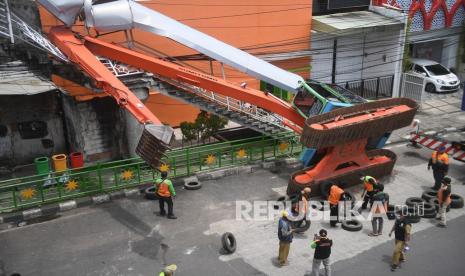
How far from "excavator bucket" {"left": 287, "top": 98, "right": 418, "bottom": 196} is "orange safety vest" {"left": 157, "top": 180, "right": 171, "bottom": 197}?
4097mm

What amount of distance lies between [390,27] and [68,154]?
1754cm

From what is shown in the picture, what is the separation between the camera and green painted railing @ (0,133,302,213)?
15.3 m

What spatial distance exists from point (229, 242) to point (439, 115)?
17.1 meters

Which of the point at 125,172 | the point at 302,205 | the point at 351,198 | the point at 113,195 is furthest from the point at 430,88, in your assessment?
the point at 113,195

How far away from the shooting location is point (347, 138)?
15.5m

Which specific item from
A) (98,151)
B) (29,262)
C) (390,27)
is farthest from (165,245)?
(390,27)

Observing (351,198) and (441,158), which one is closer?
(351,198)

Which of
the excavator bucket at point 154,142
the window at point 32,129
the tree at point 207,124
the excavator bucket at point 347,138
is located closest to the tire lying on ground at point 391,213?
the excavator bucket at point 347,138

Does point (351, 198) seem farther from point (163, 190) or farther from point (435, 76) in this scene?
point (435, 76)

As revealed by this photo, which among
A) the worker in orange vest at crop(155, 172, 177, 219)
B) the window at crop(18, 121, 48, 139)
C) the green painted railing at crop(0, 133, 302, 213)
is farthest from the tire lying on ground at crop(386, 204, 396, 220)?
the window at crop(18, 121, 48, 139)

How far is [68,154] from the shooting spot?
65.0 feet

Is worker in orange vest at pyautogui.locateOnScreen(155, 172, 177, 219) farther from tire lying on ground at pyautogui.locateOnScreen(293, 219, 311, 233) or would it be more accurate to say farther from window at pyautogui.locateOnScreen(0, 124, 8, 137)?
window at pyautogui.locateOnScreen(0, 124, 8, 137)

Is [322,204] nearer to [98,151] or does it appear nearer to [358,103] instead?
[358,103]

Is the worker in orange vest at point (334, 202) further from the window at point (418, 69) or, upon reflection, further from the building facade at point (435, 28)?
the window at point (418, 69)
